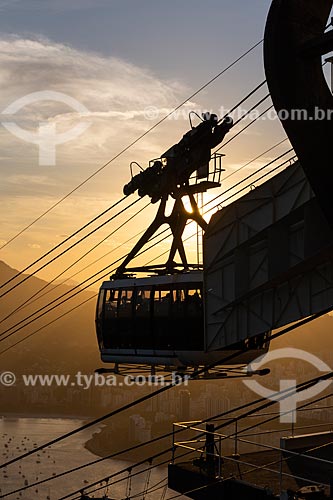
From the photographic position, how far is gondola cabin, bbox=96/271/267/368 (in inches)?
851

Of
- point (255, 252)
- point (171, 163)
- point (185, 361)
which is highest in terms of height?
point (171, 163)

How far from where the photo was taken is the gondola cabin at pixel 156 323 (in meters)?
21.6

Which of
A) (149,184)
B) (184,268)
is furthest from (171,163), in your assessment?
(184,268)

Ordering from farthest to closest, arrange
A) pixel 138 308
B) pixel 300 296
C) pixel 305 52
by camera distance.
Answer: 1. pixel 138 308
2. pixel 300 296
3. pixel 305 52

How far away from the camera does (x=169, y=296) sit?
22406 mm

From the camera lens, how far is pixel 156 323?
892 inches

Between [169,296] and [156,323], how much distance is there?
3.45 feet

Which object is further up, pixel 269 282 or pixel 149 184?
pixel 149 184

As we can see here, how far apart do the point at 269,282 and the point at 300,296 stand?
31.0 inches

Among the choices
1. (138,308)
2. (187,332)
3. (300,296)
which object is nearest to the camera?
(300,296)

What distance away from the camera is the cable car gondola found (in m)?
21.7

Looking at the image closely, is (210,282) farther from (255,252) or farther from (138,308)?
(138,308)

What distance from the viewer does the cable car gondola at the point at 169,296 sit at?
2169 centimetres

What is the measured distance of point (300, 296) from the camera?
1411 centimetres
